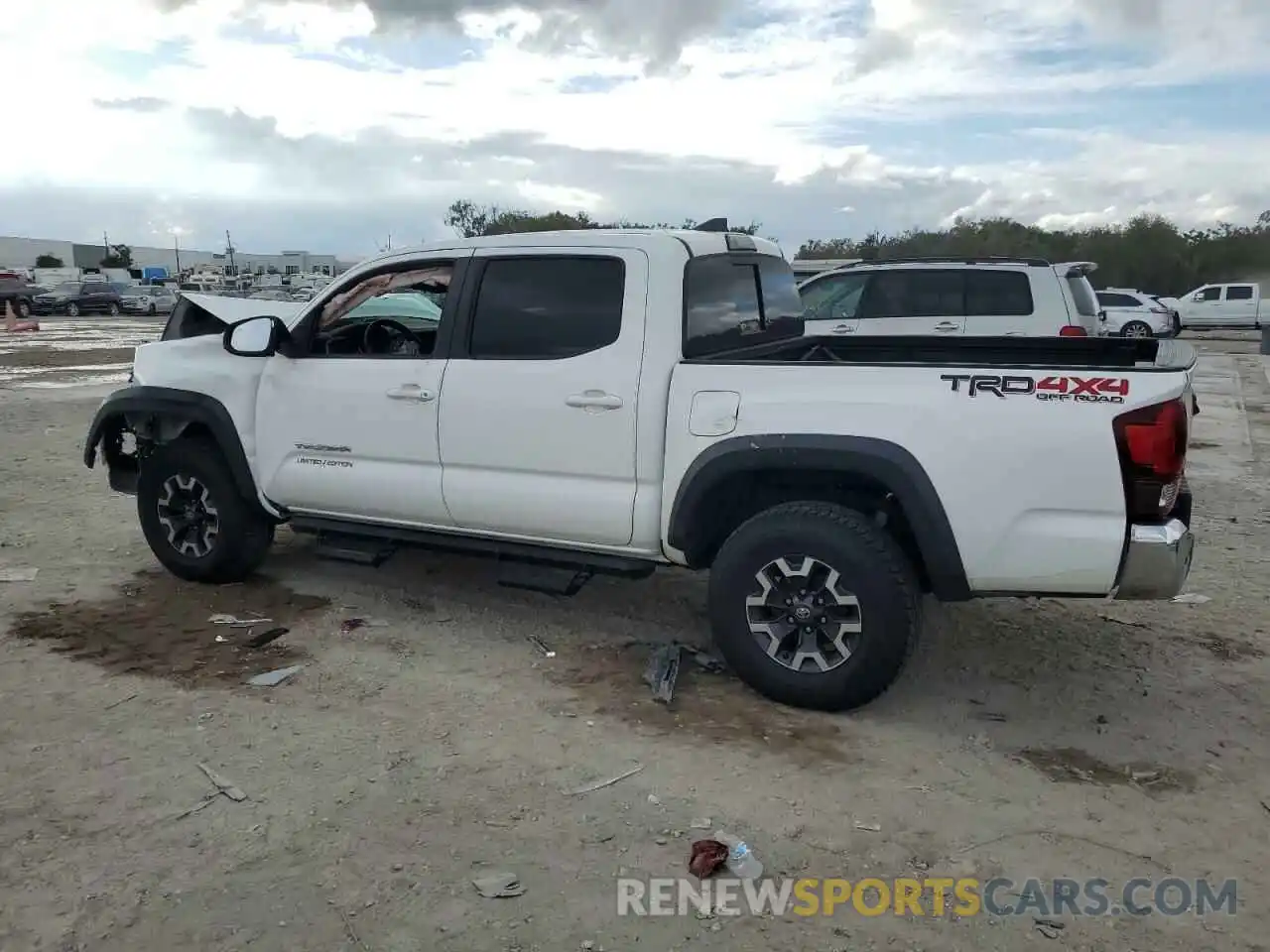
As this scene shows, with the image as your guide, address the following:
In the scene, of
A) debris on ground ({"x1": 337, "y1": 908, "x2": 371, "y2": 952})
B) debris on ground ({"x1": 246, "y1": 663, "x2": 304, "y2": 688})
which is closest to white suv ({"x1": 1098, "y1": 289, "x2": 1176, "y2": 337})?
debris on ground ({"x1": 246, "y1": 663, "x2": 304, "y2": 688})

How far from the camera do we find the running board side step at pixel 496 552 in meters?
4.58

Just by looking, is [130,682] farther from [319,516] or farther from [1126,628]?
[1126,628]

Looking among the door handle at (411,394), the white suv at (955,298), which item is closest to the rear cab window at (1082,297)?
the white suv at (955,298)

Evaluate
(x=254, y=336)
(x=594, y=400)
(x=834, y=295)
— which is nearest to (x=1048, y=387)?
(x=594, y=400)

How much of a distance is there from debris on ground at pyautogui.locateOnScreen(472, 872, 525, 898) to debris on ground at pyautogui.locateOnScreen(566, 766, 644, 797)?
51cm

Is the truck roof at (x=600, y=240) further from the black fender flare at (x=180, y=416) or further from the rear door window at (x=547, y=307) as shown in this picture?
the black fender flare at (x=180, y=416)

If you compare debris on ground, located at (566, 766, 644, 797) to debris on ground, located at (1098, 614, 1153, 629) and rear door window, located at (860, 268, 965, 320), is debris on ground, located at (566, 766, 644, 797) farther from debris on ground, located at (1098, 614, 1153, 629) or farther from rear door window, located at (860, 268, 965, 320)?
rear door window, located at (860, 268, 965, 320)

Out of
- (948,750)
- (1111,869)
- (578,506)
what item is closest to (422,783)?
(578,506)

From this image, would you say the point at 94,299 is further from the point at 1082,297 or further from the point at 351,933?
the point at 351,933

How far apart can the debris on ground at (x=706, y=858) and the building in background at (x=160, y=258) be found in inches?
2892

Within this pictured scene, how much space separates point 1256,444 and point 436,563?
8977 millimetres

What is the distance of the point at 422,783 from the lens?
11.8 ft

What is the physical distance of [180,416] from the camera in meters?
5.53

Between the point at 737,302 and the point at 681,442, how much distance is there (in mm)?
974
